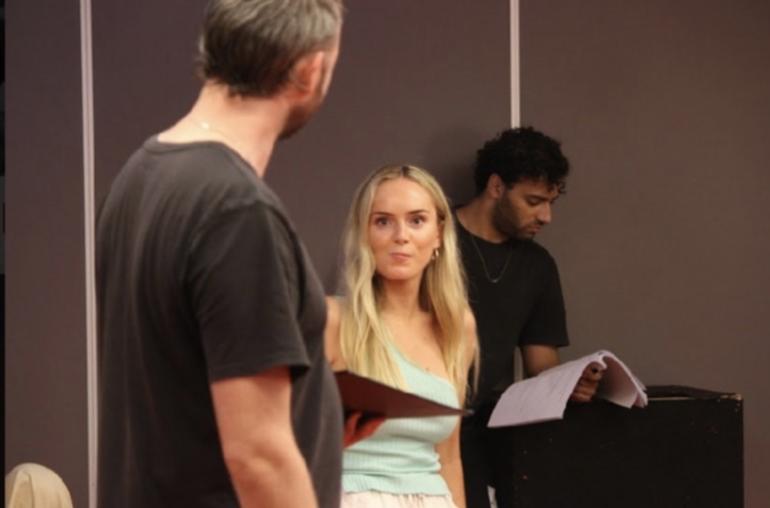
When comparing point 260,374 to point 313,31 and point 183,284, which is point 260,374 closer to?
point 183,284

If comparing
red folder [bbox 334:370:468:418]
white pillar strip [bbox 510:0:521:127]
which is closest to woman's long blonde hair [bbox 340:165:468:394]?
white pillar strip [bbox 510:0:521:127]

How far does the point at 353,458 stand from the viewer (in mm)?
2428

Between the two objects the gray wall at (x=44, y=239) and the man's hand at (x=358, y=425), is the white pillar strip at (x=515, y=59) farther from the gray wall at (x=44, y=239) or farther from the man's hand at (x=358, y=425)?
the man's hand at (x=358, y=425)

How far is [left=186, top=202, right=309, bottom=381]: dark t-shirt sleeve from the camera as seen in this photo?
4.09ft

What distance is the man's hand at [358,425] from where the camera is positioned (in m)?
1.68

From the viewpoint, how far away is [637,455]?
301cm

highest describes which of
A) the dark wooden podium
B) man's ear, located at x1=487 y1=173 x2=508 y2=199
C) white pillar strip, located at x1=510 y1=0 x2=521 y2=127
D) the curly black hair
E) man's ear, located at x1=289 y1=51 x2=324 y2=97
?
white pillar strip, located at x1=510 y1=0 x2=521 y2=127

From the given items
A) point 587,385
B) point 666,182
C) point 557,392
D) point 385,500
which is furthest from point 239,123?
point 666,182

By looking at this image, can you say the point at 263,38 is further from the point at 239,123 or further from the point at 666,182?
the point at 666,182

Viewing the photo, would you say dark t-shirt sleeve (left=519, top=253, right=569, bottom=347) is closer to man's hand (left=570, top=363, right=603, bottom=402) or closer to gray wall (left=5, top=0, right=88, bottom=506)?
man's hand (left=570, top=363, right=603, bottom=402)

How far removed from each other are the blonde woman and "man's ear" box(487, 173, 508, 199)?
43 centimetres

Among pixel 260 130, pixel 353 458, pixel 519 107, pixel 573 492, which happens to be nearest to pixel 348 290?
pixel 353 458

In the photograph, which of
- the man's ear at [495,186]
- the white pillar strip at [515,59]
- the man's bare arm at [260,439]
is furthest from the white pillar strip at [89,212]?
the man's bare arm at [260,439]

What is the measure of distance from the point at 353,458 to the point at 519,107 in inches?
54.1
